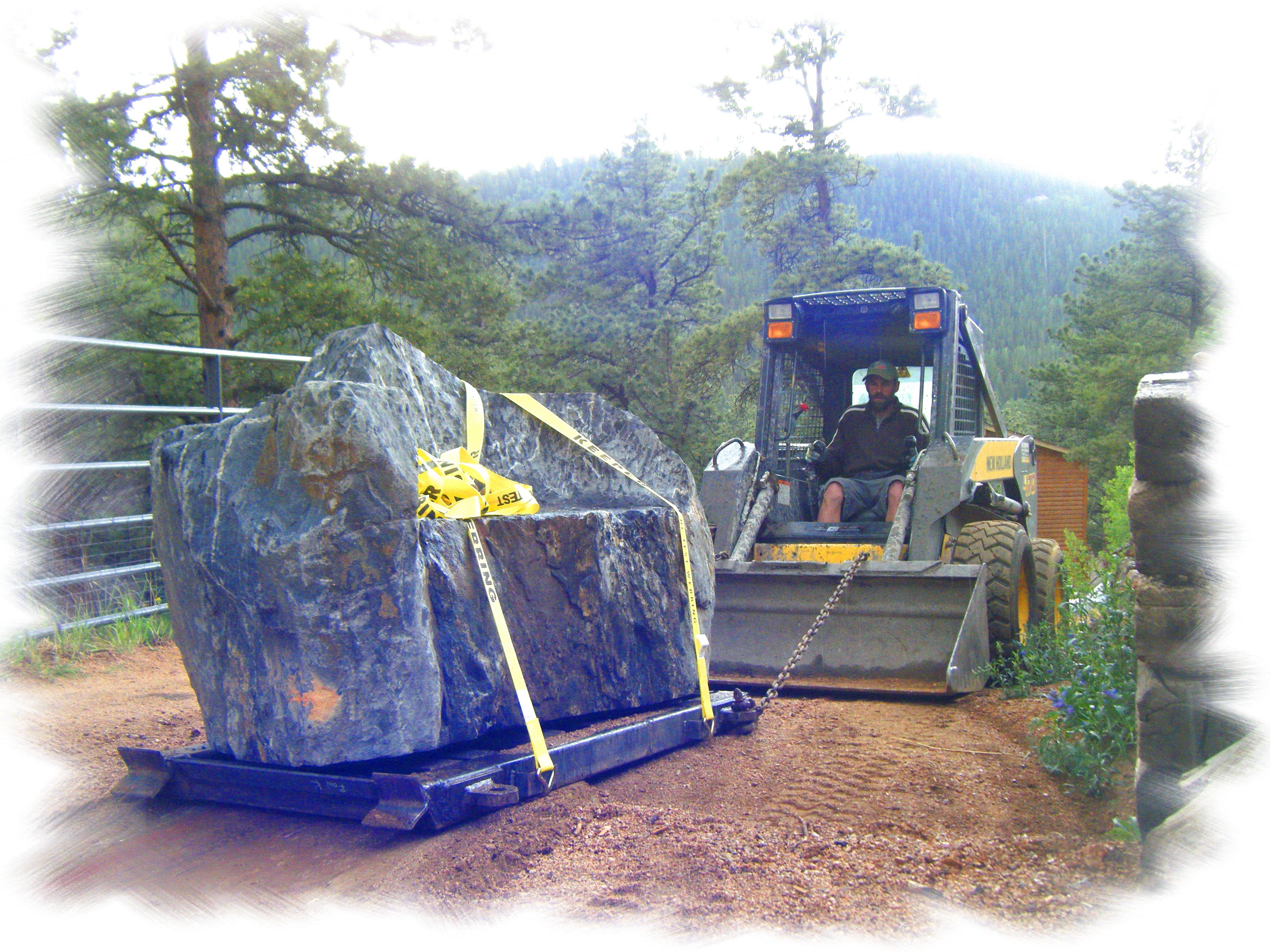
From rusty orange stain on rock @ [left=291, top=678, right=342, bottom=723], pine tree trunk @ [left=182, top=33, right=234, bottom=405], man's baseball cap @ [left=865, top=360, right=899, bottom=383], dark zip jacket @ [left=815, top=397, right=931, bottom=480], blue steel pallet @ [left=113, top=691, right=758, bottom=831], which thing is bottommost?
blue steel pallet @ [left=113, top=691, right=758, bottom=831]

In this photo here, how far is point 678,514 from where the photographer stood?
437cm

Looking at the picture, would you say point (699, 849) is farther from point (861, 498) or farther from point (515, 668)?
point (861, 498)

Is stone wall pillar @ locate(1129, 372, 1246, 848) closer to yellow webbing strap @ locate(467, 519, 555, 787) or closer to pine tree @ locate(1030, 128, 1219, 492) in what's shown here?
yellow webbing strap @ locate(467, 519, 555, 787)

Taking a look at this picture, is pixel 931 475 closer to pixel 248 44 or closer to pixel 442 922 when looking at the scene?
pixel 442 922

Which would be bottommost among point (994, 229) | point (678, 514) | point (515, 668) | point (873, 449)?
point (515, 668)

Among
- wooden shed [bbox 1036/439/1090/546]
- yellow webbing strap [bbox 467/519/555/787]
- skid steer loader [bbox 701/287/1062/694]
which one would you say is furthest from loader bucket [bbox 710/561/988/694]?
wooden shed [bbox 1036/439/1090/546]

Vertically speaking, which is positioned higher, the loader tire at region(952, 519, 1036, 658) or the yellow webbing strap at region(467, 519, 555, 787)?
the yellow webbing strap at region(467, 519, 555, 787)

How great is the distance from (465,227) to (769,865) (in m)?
11.3

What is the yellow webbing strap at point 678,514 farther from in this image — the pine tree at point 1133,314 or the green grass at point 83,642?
the pine tree at point 1133,314

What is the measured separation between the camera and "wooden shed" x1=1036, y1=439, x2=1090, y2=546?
82.4 ft

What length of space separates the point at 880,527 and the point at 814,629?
1873 millimetres

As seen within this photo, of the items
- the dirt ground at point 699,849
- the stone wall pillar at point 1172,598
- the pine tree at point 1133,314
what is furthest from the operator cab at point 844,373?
the pine tree at point 1133,314

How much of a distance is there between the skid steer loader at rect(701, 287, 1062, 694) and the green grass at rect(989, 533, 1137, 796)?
568 millimetres

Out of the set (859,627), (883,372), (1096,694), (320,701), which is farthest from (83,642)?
(1096,694)
